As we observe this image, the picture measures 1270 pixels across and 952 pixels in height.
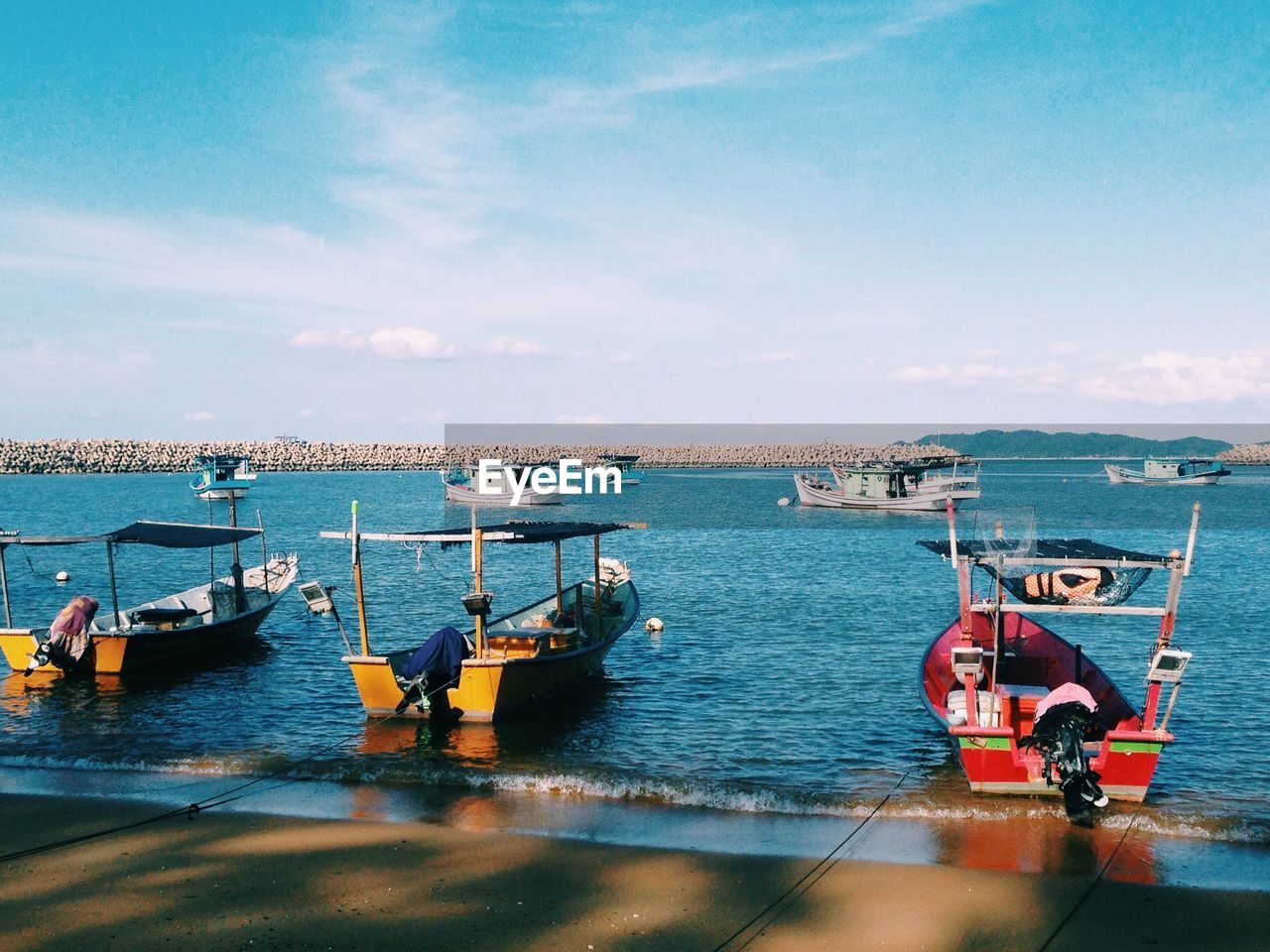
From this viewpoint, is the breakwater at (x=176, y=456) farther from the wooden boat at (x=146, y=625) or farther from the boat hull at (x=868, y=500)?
the wooden boat at (x=146, y=625)

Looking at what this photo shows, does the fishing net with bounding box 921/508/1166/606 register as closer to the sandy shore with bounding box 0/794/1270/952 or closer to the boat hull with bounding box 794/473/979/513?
the sandy shore with bounding box 0/794/1270/952

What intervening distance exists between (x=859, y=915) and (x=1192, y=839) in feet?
17.5

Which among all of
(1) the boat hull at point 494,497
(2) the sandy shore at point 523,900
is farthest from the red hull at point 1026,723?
(1) the boat hull at point 494,497

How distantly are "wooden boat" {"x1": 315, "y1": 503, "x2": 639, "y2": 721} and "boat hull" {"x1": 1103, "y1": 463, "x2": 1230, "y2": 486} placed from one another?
113642 mm

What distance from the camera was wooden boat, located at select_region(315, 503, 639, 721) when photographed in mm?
17547

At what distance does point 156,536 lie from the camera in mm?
22344

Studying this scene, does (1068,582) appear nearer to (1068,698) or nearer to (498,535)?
(1068,698)

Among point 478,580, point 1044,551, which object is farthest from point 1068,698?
point 478,580

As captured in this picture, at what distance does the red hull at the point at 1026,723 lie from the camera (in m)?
13.3

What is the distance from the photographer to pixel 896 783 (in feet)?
→ 50.1

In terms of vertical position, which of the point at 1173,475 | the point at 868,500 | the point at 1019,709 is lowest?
the point at 1173,475

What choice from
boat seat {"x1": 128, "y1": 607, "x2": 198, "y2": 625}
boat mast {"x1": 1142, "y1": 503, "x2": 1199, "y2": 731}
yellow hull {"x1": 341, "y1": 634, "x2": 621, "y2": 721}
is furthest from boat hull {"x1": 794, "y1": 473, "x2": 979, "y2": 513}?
boat mast {"x1": 1142, "y1": 503, "x2": 1199, "y2": 731}

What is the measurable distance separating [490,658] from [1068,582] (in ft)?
30.8

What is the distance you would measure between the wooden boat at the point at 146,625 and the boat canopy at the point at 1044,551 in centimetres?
1599
